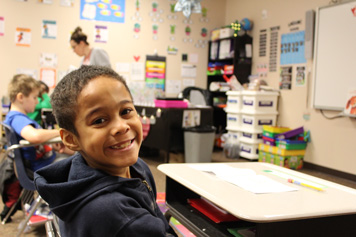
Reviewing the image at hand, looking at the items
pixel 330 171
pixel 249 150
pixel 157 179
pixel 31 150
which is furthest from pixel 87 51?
pixel 330 171

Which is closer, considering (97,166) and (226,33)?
(97,166)

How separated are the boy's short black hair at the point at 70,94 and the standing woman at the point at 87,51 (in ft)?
9.71

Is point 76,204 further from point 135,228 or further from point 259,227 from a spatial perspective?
point 259,227

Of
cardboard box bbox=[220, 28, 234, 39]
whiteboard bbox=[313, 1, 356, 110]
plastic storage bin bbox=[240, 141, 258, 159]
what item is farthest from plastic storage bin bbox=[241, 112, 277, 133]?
cardboard box bbox=[220, 28, 234, 39]

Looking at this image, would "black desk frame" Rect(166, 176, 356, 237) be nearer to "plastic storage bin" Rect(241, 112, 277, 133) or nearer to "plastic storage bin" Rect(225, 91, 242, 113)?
"plastic storage bin" Rect(241, 112, 277, 133)

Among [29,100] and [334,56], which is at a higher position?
[334,56]

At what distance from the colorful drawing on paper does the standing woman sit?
2651mm

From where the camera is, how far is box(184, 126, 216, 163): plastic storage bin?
4383 millimetres

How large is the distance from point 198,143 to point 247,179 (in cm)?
308

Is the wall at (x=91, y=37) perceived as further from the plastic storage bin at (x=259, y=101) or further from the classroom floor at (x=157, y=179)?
the classroom floor at (x=157, y=179)

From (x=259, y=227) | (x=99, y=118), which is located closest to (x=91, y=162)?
(x=99, y=118)

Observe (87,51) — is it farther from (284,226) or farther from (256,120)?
(284,226)

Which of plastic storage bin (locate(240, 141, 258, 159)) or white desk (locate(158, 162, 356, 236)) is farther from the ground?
white desk (locate(158, 162, 356, 236))

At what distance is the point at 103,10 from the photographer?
5.75 metres
